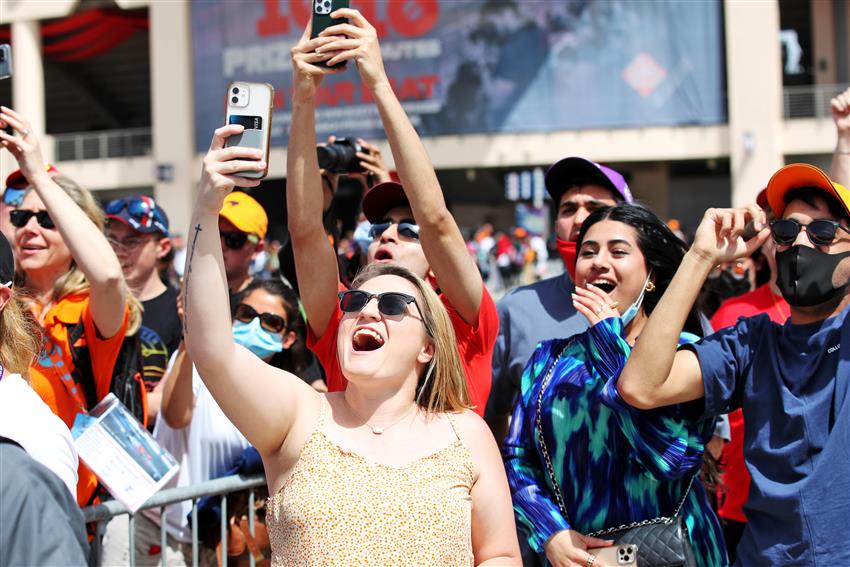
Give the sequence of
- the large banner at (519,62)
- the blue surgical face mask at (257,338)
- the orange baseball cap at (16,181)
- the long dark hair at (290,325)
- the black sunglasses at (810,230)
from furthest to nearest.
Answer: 1. the large banner at (519,62)
2. the long dark hair at (290,325)
3. the blue surgical face mask at (257,338)
4. the orange baseball cap at (16,181)
5. the black sunglasses at (810,230)

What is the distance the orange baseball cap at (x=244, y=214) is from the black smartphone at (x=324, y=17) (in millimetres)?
2001

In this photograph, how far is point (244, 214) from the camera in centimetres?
448

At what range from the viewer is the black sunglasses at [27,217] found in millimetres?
3215

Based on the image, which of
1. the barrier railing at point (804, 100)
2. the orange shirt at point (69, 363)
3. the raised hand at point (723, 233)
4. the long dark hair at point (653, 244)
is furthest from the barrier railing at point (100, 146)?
the raised hand at point (723, 233)

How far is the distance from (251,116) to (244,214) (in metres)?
2.44

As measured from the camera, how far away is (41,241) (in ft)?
10.5

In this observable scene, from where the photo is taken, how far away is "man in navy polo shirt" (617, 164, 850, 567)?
2.42 meters

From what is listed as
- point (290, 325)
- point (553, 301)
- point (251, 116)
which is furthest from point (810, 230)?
point (290, 325)

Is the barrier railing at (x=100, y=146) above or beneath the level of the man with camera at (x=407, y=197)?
above

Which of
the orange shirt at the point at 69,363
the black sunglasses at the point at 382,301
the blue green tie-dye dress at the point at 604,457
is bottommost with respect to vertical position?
the blue green tie-dye dress at the point at 604,457

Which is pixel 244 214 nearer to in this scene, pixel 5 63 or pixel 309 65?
pixel 5 63

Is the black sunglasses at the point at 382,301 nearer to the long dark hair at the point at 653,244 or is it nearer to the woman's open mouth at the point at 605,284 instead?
the woman's open mouth at the point at 605,284

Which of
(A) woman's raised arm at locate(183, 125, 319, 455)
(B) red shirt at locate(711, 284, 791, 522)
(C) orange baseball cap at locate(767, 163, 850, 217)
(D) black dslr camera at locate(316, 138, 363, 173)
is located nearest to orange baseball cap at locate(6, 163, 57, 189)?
(D) black dslr camera at locate(316, 138, 363, 173)

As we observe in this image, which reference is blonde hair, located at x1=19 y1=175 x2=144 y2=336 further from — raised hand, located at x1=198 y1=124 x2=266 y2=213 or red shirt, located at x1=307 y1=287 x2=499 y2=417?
raised hand, located at x1=198 y1=124 x2=266 y2=213
